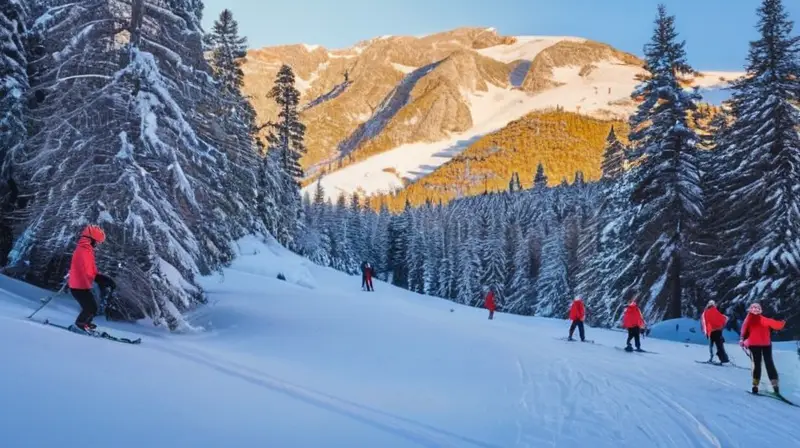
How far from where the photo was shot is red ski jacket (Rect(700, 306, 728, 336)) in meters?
16.0

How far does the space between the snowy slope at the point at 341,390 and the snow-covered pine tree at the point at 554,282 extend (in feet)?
144

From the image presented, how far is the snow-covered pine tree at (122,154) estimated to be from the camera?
38.6 ft

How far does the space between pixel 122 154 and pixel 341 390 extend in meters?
6.98

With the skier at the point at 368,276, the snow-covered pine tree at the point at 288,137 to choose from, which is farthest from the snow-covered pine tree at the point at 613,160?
the snow-covered pine tree at the point at 288,137

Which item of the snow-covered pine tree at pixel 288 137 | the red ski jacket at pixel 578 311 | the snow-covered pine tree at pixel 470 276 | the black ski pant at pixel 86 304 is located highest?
the snow-covered pine tree at pixel 288 137

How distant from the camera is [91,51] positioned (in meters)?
12.4

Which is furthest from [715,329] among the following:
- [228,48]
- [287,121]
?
[287,121]

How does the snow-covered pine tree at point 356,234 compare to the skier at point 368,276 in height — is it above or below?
above

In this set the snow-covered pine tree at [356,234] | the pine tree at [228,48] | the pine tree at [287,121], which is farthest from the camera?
the snow-covered pine tree at [356,234]

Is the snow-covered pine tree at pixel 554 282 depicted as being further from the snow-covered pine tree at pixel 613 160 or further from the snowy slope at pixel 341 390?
the snowy slope at pixel 341 390

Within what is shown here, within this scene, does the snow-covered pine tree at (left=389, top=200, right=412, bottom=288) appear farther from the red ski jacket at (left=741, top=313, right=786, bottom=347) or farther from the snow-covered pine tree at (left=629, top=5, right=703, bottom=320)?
the red ski jacket at (left=741, top=313, right=786, bottom=347)

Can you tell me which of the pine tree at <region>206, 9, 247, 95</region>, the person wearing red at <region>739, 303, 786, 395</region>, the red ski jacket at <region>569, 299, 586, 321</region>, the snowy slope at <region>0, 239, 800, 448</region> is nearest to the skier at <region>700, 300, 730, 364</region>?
the snowy slope at <region>0, 239, 800, 448</region>

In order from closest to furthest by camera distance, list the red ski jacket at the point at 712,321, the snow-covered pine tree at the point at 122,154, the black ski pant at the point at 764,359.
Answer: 1. the black ski pant at the point at 764,359
2. the snow-covered pine tree at the point at 122,154
3. the red ski jacket at the point at 712,321

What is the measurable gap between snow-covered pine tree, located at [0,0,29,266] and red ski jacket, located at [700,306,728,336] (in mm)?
19316
